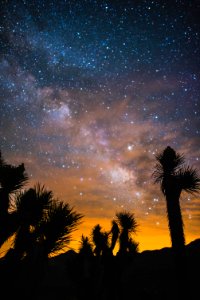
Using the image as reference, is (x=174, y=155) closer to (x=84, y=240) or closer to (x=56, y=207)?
(x=56, y=207)

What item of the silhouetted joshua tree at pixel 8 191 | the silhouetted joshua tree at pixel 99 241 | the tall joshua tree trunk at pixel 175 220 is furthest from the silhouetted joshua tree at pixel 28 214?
the silhouetted joshua tree at pixel 99 241

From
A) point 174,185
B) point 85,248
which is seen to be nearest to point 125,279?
point 85,248

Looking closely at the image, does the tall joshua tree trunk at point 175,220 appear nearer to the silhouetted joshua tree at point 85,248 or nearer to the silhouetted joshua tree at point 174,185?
the silhouetted joshua tree at point 174,185

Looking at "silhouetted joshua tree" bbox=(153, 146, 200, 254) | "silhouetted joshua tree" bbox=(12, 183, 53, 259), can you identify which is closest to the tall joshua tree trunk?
"silhouetted joshua tree" bbox=(153, 146, 200, 254)

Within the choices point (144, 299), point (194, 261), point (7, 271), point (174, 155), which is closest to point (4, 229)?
point (7, 271)

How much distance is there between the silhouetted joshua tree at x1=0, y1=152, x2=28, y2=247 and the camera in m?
6.57

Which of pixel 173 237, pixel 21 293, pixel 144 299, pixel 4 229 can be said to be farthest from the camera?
pixel 144 299

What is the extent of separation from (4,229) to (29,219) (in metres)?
0.65

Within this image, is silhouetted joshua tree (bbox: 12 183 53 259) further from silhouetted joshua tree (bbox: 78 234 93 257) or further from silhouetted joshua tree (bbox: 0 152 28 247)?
silhouetted joshua tree (bbox: 78 234 93 257)

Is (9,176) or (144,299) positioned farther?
(144,299)

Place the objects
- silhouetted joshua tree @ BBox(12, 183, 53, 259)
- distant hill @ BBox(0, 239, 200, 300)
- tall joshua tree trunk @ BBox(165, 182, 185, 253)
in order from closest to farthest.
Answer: silhouetted joshua tree @ BBox(12, 183, 53, 259)
tall joshua tree trunk @ BBox(165, 182, 185, 253)
distant hill @ BBox(0, 239, 200, 300)

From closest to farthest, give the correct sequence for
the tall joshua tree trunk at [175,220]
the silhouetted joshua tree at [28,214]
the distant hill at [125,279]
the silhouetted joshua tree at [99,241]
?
the silhouetted joshua tree at [28,214] < the tall joshua tree trunk at [175,220] < the distant hill at [125,279] < the silhouetted joshua tree at [99,241]

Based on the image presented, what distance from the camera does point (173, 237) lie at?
9.20 m

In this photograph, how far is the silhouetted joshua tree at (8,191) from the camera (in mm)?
6574
